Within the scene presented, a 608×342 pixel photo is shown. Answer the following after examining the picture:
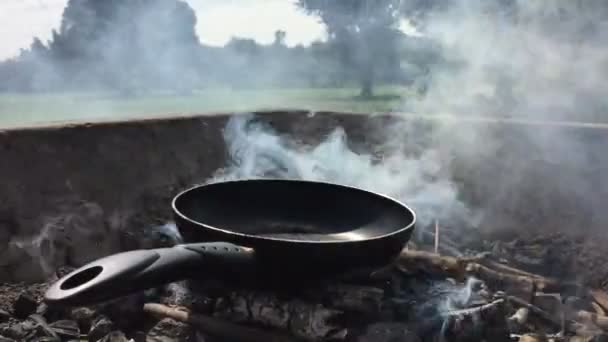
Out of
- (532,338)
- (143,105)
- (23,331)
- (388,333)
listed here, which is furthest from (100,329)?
Result: (143,105)

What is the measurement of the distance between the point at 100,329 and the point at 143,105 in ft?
21.8

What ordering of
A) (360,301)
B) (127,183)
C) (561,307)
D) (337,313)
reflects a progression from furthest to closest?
(127,183), (561,307), (360,301), (337,313)

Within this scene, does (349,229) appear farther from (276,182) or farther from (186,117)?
(186,117)

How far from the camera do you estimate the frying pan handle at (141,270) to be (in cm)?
168

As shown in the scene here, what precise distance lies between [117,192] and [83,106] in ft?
15.2

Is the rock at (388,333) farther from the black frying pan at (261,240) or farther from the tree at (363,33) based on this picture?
the tree at (363,33)

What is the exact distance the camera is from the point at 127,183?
445cm

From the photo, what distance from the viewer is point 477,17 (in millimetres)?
8781

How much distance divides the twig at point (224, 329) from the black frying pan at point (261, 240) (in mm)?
409

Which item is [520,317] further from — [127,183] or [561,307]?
[127,183]

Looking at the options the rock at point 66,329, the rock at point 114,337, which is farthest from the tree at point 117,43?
the rock at point 114,337

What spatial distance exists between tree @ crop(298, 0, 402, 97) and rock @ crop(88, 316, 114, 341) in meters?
11.9

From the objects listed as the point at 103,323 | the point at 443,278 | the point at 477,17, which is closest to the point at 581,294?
the point at 443,278

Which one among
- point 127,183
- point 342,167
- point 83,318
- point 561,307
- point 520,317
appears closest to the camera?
point 83,318
